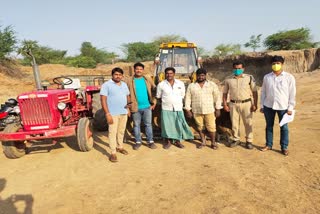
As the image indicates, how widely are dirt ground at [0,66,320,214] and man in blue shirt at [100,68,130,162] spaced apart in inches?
20.5

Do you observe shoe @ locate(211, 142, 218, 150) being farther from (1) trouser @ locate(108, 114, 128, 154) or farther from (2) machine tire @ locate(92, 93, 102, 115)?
(2) machine tire @ locate(92, 93, 102, 115)

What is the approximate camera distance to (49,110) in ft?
16.0

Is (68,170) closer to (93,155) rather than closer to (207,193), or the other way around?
(93,155)

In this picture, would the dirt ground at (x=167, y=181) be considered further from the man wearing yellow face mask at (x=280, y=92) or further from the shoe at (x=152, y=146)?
the man wearing yellow face mask at (x=280, y=92)

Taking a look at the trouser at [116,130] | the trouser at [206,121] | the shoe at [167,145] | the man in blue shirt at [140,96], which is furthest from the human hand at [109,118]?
the trouser at [206,121]

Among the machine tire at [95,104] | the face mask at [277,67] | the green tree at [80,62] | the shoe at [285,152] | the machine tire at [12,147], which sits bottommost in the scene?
the shoe at [285,152]

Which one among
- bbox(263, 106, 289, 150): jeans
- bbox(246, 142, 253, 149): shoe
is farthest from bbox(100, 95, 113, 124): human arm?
bbox(263, 106, 289, 150): jeans

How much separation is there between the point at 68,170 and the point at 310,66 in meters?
21.3

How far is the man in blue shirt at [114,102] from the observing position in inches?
176

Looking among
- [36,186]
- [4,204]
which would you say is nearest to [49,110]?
[36,186]

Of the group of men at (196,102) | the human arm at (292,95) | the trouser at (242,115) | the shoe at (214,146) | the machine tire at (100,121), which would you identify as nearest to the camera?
the human arm at (292,95)

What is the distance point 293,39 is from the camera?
2848 cm

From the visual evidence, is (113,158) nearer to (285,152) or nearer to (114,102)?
(114,102)

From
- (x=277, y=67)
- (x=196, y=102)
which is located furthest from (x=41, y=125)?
(x=277, y=67)
